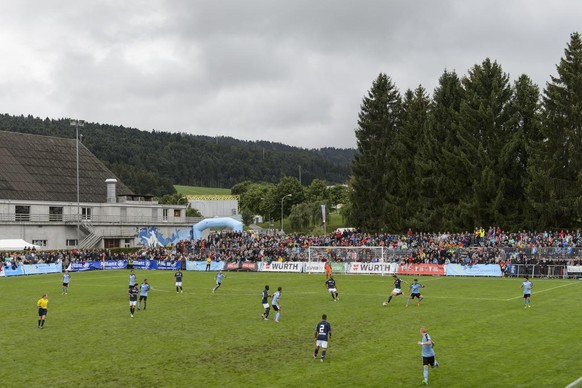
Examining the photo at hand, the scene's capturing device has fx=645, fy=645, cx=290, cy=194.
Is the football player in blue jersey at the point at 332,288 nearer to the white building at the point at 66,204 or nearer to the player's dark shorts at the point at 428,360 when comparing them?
the player's dark shorts at the point at 428,360

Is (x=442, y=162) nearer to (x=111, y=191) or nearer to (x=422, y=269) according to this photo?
(x=422, y=269)

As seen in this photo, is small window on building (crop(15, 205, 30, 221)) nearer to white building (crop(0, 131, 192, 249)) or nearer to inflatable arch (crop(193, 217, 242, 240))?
white building (crop(0, 131, 192, 249))

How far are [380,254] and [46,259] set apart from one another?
36375 mm

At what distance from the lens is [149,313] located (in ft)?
113

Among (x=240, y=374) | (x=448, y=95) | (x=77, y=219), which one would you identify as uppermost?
(x=448, y=95)

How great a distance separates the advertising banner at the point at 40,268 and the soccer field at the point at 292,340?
2438 centimetres

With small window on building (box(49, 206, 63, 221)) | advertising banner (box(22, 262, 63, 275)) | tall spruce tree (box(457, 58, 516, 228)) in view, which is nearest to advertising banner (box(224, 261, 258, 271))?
advertising banner (box(22, 262, 63, 275))

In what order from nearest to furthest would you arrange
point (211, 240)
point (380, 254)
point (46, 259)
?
point (380, 254)
point (46, 259)
point (211, 240)

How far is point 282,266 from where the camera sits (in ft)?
212

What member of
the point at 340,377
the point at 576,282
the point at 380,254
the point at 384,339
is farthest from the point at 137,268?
the point at 340,377

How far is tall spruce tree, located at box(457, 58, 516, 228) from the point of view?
72.6 m

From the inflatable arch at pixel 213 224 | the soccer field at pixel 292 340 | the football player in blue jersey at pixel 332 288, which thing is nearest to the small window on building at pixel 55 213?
the inflatable arch at pixel 213 224

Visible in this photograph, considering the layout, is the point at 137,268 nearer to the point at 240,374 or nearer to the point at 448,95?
the point at 448,95

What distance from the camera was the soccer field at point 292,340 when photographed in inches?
765
